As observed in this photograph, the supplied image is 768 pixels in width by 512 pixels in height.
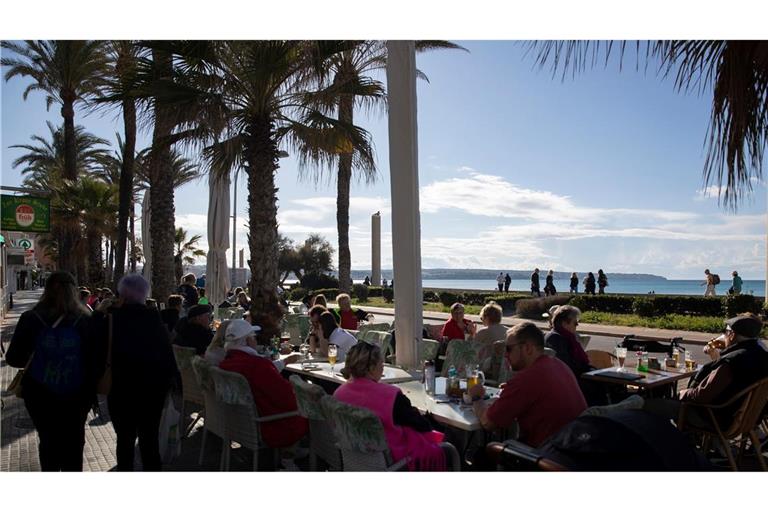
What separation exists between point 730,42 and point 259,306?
8115 millimetres

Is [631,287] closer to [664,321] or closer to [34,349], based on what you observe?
[664,321]

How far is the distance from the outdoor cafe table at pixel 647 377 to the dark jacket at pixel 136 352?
3.86 metres

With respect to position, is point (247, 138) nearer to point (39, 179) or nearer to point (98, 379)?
point (98, 379)

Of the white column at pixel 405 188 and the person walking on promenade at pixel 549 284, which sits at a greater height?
the white column at pixel 405 188

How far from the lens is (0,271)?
2134 cm

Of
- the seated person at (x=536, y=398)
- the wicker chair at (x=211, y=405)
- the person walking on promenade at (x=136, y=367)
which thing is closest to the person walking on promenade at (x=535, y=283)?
the wicker chair at (x=211, y=405)

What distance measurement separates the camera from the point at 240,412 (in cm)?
419

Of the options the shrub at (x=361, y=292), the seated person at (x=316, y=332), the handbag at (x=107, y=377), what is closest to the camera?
the handbag at (x=107, y=377)

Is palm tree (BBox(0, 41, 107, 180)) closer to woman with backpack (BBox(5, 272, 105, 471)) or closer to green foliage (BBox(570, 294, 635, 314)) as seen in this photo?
woman with backpack (BBox(5, 272, 105, 471))

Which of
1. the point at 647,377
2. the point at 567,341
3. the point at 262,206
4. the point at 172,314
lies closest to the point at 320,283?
the point at 262,206

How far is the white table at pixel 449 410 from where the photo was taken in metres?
3.71

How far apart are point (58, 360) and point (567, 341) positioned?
4.47 meters

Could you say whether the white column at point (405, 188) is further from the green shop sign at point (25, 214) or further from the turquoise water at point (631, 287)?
the turquoise water at point (631, 287)
